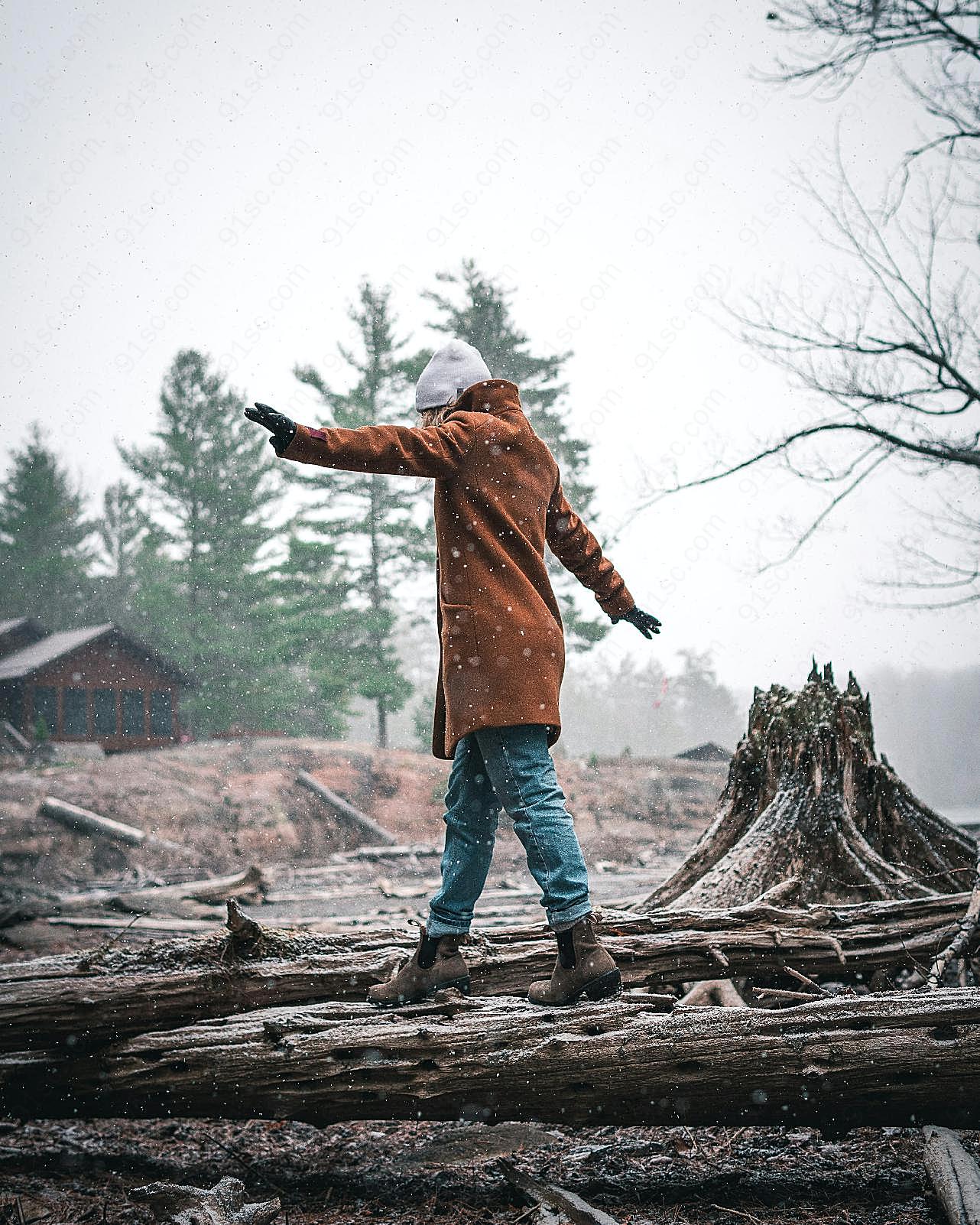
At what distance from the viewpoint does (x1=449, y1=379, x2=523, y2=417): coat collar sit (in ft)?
9.55

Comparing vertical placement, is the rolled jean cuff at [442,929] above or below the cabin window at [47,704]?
below

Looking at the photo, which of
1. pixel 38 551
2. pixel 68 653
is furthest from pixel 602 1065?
pixel 38 551

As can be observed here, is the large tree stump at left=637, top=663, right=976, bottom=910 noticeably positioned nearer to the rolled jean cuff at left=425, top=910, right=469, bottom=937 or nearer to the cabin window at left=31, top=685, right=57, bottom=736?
the rolled jean cuff at left=425, top=910, right=469, bottom=937

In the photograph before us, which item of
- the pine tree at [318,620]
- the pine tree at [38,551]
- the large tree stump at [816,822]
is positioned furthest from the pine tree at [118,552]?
the large tree stump at [816,822]

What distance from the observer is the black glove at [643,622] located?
135 inches

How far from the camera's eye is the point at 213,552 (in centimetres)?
2758

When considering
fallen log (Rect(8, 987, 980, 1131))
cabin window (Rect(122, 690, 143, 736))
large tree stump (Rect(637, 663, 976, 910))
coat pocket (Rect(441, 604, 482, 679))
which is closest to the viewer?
fallen log (Rect(8, 987, 980, 1131))

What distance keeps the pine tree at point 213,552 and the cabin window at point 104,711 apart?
89.6 inches

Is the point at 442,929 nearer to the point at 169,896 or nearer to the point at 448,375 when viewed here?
the point at 448,375

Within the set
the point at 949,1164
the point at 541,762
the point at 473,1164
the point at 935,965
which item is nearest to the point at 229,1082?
the point at 473,1164

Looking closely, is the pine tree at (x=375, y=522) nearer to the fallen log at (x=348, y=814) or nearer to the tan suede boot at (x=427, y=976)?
the fallen log at (x=348, y=814)

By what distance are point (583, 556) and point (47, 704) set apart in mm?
26450

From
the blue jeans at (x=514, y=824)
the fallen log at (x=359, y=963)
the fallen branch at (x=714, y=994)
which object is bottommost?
the fallen branch at (x=714, y=994)

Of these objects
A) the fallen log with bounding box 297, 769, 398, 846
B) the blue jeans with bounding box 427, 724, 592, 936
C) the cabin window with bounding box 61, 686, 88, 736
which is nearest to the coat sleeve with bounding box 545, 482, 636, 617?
the blue jeans with bounding box 427, 724, 592, 936
